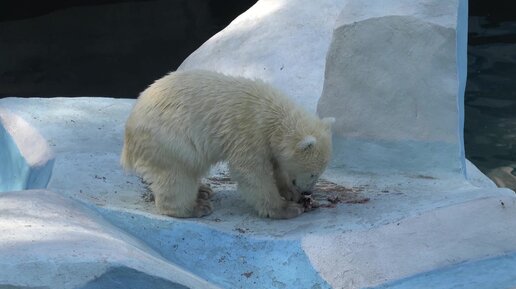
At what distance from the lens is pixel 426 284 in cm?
358

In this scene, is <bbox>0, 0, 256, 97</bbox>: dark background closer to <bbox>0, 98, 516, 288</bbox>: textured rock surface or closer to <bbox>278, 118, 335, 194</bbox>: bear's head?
<bbox>0, 98, 516, 288</bbox>: textured rock surface

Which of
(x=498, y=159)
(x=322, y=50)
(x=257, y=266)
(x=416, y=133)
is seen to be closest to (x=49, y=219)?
(x=257, y=266)

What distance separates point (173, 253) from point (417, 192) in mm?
1304

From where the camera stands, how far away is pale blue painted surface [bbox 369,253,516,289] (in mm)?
3557

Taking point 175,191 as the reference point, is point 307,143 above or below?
above

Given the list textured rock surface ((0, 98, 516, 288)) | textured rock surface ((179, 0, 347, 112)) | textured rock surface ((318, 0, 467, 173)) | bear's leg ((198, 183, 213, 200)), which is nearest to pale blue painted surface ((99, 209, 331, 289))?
textured rock surface ((0, 98, 516, 288))

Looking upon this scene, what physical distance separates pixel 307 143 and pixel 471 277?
98 centimetres

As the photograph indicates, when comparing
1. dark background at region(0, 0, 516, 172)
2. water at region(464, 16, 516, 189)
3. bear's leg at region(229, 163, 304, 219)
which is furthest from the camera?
dark background at region(0, 0, 516, 172)

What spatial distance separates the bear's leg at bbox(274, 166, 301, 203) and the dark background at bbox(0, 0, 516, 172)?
3.41 metres

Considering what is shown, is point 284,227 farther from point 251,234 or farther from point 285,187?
point 285,187

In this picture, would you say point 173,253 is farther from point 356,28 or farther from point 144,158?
point 356,28

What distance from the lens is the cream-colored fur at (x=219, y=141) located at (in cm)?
419

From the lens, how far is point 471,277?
3594 mm

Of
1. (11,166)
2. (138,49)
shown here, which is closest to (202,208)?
(11,166)
